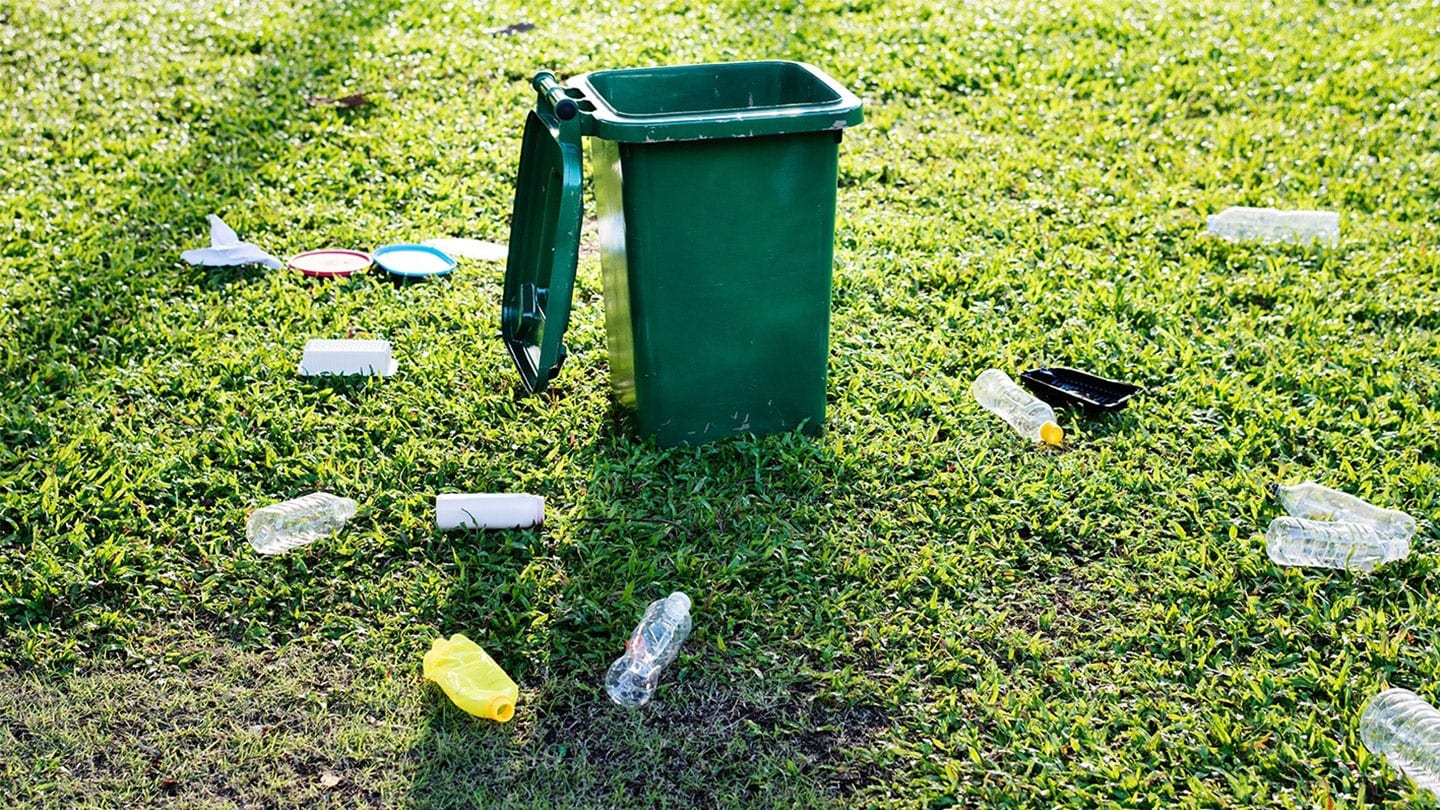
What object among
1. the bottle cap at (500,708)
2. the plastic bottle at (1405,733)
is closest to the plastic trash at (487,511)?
the bottle cap at (500,708)

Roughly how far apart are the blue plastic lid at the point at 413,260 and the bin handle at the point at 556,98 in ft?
4.48

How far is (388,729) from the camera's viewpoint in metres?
2.64

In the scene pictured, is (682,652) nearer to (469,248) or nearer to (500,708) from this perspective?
(500,708)

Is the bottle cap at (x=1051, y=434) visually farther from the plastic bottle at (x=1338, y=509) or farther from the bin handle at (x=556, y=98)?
the bin handle at (x=556, y=98)

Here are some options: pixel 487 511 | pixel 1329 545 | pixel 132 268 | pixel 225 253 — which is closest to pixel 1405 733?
pixel 1329 545

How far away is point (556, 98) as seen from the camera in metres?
2.97

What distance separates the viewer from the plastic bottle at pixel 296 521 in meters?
3.15

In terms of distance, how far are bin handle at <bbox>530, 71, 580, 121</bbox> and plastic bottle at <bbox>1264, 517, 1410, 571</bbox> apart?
204cm

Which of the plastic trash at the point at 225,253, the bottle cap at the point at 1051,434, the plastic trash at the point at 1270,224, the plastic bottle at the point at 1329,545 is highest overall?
the plastic trash at the point at 1270,224

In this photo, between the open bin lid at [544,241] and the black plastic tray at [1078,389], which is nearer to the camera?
the open bin lid at [544,241]

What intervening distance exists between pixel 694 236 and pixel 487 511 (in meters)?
0.89

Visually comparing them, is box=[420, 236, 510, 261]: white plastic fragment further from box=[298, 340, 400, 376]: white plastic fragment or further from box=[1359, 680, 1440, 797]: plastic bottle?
box=[1359, 680, 1440, 797]: plastic bottle

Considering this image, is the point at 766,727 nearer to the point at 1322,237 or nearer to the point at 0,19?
the point at 1322,237

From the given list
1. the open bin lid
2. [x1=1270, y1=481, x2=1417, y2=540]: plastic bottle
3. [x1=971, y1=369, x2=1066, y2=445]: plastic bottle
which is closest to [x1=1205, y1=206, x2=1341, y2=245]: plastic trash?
[x1=971, y1=369, x2=1066, y2=445]: plastic bottle
